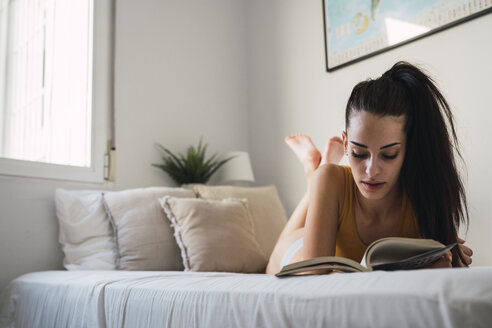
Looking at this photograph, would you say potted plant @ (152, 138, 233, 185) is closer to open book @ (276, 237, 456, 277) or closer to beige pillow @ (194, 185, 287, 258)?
beige pillow @ (194, 185, 287, 258)

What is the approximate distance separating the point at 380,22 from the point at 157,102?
58.0 inches

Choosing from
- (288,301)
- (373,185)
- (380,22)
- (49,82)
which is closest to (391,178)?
(373,185)

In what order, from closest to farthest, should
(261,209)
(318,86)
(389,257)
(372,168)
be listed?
(389,257) → (372,168) → (261,209) → (318,86)

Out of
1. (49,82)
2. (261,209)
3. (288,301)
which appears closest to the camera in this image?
(288,301)

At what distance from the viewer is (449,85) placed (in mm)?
2328

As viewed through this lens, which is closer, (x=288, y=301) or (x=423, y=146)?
(x=288, y=301)

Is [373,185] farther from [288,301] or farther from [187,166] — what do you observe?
[187,166]

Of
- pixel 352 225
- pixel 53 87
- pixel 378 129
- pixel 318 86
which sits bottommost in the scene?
pixel 352 225

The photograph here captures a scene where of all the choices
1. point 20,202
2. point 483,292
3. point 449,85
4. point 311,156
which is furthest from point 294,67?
point 483,292

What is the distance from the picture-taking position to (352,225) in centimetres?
123

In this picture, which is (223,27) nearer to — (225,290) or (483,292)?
(225,290)

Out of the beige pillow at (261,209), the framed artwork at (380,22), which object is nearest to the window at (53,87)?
the beige pillow at (261,209)

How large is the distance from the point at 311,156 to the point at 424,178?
0.87 metres

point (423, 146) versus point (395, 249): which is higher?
point (423, 146)
